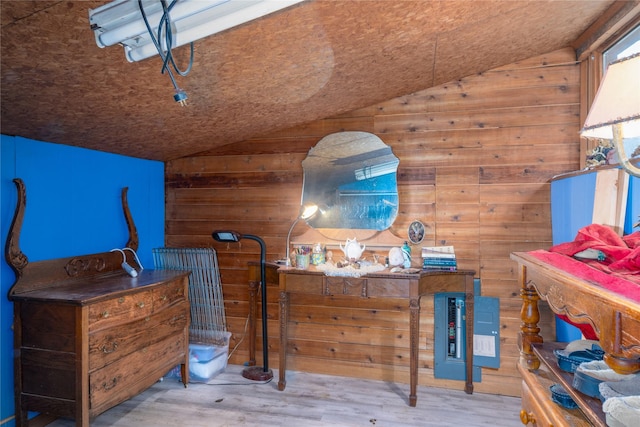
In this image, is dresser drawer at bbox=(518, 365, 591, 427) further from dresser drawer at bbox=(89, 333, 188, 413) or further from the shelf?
dresser drawer at bbox=(89, 333, 188, 413)

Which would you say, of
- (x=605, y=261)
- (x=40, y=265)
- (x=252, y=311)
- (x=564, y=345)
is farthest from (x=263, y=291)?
(x=605, y=261)

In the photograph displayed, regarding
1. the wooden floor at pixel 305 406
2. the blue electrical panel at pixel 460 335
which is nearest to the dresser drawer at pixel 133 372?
the wooden floor at pixel 305 406

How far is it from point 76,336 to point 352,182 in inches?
85.8

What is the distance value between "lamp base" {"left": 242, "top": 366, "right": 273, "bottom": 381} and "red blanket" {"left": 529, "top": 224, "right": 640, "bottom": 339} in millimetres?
2319

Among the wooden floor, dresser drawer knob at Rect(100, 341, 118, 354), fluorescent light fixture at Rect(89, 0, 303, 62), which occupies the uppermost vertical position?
fluorescent light fixture at Rect(89, 0, 303, 62)

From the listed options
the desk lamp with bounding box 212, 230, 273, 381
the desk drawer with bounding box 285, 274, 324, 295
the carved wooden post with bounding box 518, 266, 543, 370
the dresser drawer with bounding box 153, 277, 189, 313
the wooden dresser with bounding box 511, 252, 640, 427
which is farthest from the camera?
the desk lamp with bounding box 212, 230, 273, 381

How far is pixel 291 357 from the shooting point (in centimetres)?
336

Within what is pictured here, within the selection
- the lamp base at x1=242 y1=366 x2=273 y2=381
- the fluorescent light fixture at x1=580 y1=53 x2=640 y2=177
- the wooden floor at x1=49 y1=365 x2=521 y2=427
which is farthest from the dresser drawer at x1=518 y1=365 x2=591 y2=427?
the lamp base at x1=242 y1=366 x2=273 y2=381

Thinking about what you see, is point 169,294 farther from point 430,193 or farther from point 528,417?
point 528,417

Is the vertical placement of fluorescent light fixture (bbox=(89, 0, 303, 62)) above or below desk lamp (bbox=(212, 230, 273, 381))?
above

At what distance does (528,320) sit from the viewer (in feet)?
5.48

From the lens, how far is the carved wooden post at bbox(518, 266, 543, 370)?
64.3 inches

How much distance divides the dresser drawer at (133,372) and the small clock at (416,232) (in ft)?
6.40

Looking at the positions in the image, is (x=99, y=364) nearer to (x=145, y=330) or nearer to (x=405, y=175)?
(x=145, y=330)
